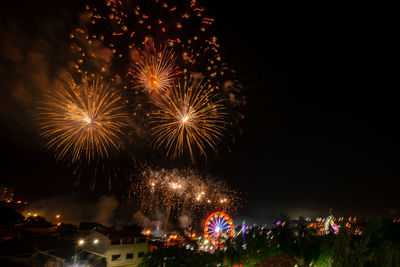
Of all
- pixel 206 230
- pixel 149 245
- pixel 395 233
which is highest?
pixel 395 233

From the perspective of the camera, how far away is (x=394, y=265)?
16.8ft

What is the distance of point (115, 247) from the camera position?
28.0 metres

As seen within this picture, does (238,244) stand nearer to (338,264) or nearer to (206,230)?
(338,264)

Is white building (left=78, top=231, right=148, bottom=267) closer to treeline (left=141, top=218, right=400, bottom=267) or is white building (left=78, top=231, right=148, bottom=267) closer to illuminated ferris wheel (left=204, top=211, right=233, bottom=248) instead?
illuminated ferris wheel (left=204, top=211, right=233, bottom=248)

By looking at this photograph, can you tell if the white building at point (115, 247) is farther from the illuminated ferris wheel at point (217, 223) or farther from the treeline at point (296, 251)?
the treeline at point (296, 251)

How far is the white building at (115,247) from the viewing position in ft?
90.5

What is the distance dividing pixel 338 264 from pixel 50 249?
27.6 meters

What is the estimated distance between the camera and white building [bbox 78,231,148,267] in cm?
2758

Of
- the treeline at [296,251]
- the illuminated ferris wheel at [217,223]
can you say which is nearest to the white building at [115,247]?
the illuminated ferris wheel at [217,223]

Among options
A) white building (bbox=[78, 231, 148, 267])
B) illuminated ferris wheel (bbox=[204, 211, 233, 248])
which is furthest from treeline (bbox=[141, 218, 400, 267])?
white building (bbox=[78, 231, 148, 267])

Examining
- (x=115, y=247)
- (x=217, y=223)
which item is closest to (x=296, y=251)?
(x=217, y=223)

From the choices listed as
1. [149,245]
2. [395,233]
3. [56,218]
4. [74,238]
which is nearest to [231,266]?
[395,233]

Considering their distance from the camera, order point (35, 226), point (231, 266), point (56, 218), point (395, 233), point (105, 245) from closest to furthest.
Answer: point (231, 266) → point (395, 233) → point (105, 245) → point (35, 226) → point (56, 218)

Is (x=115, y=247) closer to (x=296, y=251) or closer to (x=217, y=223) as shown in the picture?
(x=217, y=223)
